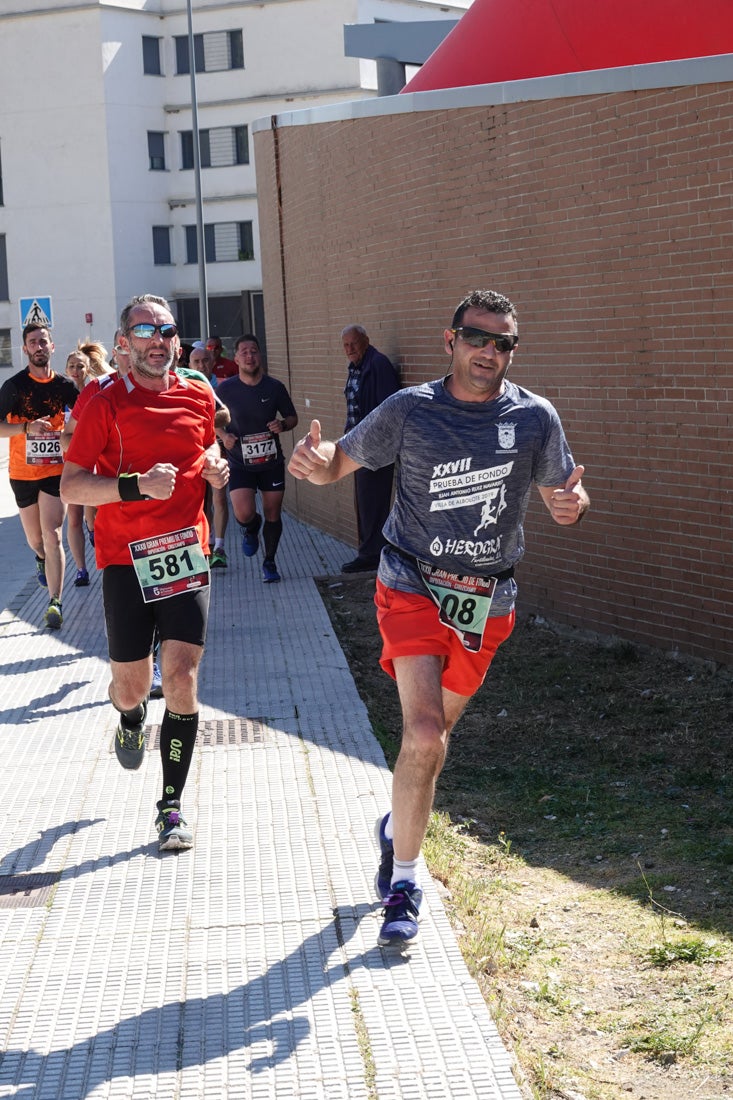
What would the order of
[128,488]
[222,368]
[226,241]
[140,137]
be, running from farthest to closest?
[226,241], [140,137], [222,368], [128,488]

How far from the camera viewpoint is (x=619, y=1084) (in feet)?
12.8

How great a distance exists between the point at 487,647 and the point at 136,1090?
191 centimetres

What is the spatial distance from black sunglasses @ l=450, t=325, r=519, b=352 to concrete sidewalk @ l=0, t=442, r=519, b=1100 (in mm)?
1945

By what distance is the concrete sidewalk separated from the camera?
387 centimetres

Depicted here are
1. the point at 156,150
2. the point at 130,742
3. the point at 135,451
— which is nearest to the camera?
the point at 135,451

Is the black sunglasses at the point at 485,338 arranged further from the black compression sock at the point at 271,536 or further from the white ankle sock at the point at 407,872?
the black compression sock at the point at 271,536

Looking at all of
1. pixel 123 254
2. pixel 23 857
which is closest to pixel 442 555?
pixel 23 857

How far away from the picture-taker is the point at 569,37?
36.0 feet

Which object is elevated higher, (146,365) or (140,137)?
(140,137)

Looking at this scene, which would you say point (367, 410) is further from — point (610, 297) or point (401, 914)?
point (401, 914)

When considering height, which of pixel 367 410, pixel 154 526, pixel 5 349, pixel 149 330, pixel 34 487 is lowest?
pixel 34 487

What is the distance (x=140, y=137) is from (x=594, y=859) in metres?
50.3

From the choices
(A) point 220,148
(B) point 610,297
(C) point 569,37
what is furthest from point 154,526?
(A) point 220,148

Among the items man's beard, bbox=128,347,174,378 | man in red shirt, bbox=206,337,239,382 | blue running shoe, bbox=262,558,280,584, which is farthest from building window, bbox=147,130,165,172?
man's beard, bbox=128,347,174,378
